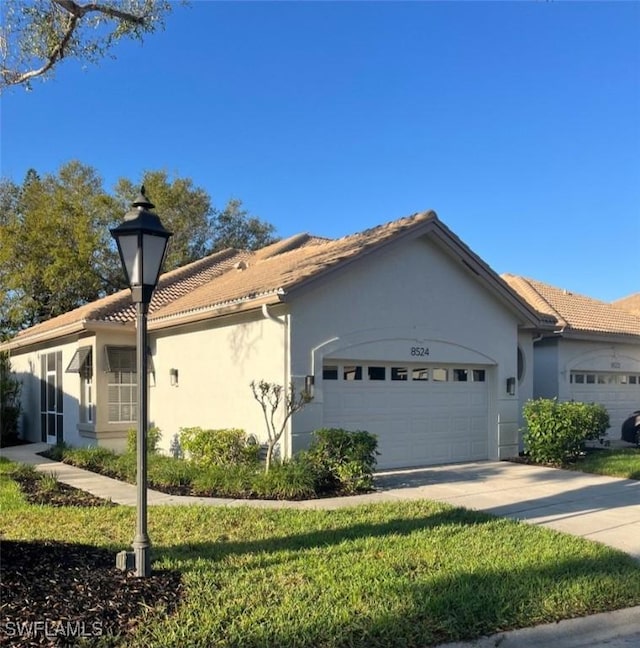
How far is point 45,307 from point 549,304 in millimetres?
22878

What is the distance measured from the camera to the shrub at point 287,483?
9.50 metres

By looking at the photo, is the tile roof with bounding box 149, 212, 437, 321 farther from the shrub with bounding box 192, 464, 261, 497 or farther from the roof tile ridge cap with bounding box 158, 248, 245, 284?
the roof tile ridge cap with bounding box 158, 248, 245, 284

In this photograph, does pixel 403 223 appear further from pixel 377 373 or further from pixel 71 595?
pixel 71 595

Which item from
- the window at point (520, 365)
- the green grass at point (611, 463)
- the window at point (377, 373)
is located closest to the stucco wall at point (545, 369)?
the window at point (520, 365)

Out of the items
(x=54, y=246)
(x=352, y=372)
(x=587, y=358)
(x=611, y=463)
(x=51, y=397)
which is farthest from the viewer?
(x=54, y=246)

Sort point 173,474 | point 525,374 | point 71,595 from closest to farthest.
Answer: point 71,595
point 173,474
point 525,374

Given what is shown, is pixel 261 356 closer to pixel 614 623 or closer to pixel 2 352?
pixel 614 623

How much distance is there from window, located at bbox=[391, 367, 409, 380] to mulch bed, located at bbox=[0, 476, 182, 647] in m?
7.59

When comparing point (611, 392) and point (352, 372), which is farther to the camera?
point (611, 392)

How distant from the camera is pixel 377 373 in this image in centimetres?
1254

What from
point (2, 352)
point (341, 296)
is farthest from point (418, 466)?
point (2, 352)

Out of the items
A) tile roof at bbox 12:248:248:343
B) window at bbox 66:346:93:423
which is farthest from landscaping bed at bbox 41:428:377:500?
tile roof at bbox 12:248:248:343

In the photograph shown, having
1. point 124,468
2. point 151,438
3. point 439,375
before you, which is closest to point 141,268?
point 124,468

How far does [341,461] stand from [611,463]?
6.29 m
